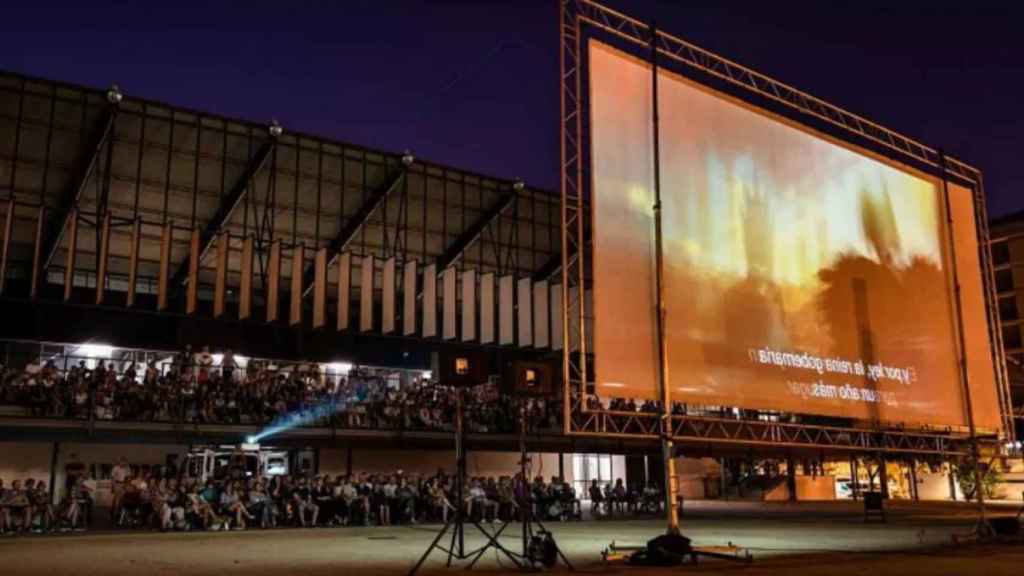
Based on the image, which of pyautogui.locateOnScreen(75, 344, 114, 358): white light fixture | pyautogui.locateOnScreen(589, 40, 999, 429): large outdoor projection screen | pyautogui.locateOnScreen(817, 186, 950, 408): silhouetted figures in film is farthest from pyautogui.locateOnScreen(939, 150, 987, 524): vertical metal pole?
pyautogui.locateOnScreen(75, 344, 114, 358): white light fixture

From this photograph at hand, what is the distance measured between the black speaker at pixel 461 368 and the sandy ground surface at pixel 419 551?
213 centimetres

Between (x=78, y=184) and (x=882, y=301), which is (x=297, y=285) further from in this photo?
(x=882, y=301)

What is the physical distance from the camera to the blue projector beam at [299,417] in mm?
22125

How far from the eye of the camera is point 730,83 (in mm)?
14789

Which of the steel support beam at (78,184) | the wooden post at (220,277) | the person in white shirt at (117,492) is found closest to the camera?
the person in white shirt at (117,492)

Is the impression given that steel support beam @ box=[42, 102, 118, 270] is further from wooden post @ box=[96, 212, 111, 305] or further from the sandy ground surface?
the sandy ground surface

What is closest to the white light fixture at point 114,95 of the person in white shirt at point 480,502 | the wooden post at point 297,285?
the wooden post at point 297,285

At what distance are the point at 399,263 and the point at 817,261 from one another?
58.0 feet

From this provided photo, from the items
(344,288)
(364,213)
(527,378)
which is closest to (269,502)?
(344,288)

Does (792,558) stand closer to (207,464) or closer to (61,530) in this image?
(61,530)

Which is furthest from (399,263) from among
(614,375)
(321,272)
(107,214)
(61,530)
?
(614,375)

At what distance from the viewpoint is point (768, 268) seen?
13.8m

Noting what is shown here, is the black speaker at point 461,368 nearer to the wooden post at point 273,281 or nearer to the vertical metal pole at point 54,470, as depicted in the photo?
the vertical metal pole at point 54,470
